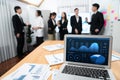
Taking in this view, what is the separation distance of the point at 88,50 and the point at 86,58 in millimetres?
61

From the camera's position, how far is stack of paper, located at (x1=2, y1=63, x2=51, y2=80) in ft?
2.61

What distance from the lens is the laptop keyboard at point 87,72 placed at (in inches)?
28.3

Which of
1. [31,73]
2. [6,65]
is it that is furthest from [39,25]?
[31,73]

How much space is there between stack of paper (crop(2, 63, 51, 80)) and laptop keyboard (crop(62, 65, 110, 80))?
151 mm

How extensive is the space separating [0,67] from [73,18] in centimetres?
218

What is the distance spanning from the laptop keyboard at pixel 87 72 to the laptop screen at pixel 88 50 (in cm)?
7

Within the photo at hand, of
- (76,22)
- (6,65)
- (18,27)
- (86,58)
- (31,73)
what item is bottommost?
(6,65)

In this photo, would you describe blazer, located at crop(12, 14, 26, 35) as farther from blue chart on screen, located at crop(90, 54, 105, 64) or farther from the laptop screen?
blue chart on screen, located at crop(90, 54, 105, 64)

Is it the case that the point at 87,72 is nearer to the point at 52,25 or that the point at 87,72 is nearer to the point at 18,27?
the point at 18,27

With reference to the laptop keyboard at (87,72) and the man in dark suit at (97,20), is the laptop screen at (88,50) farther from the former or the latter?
the man in dark suit at (97,20)

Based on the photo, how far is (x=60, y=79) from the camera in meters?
0.71

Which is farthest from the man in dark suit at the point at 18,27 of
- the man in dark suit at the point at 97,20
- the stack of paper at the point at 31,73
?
the stack of paper at the point at 31,73

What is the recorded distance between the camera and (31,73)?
0.85m

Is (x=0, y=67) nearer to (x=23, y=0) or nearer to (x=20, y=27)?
(x=20, y=27)
